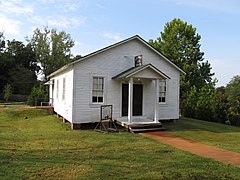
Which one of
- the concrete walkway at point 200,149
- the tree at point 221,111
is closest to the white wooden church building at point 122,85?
the concrete walkway at point 200,149

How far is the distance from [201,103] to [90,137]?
1598cm

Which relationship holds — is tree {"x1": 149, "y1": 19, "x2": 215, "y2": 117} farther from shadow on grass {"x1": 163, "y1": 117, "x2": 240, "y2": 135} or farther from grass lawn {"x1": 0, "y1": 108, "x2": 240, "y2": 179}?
grass lawn {"x1": 0, "y1": 108, "x2": 240, "y2": 179}

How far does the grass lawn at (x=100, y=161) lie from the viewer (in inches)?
236

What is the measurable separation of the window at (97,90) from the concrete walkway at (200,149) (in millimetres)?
3863

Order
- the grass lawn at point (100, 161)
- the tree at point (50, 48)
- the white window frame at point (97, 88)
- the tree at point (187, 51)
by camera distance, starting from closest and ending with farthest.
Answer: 1. the grass lawn at point (100, 161)
2. the white window frame at point (97, 88)
3. the tree at point (187, 51)
4. the tree at point (50, 48)

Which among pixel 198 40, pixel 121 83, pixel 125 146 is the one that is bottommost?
pixel 125 146

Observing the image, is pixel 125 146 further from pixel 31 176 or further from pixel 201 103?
pixel 201 103

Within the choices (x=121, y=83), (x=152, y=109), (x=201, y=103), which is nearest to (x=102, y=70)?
(x=121, y=83)

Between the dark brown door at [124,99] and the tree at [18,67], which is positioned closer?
the dark brown door at [124,99]

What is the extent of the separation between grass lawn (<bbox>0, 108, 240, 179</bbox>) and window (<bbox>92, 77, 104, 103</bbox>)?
404cm

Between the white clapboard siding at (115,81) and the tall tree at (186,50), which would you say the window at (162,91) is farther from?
the tall tree at (186,50)

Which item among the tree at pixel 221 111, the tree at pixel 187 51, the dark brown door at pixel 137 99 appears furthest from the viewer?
the tree at pixel 187 51

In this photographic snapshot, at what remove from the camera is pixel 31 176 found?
18.7 ft

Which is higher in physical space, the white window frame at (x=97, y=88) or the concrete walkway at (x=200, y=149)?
the white window frame at (x=97, y=88)
